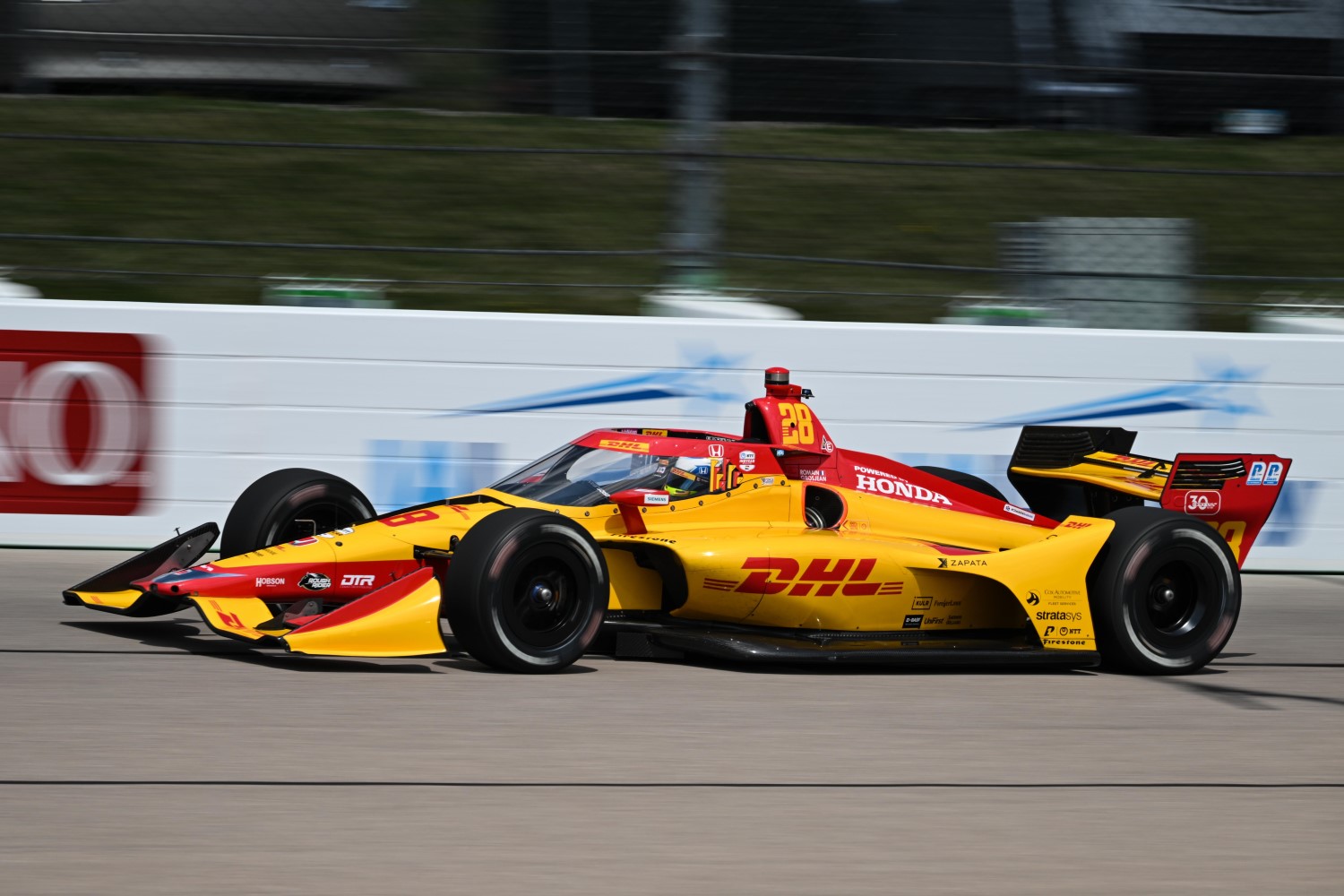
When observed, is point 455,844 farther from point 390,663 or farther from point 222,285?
point 222,285

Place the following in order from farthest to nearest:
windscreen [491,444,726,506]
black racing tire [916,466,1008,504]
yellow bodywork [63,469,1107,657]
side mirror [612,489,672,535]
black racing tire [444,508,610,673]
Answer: black racing tire [916,466,1008,504] → windscreen [491,444,726,506] → side mirror [612,489,672,535] → yellow bodywork [63,469,1107,657] → black racing tire [444,508,610,673]

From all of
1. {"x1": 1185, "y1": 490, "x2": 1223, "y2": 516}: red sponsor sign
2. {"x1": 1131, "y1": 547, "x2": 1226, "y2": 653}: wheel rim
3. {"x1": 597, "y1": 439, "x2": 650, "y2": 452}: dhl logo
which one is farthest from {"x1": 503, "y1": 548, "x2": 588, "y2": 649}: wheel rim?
{"x1": 1185, "y1": 490, "x2": 1223, "y2": 516}: red sponsor sign

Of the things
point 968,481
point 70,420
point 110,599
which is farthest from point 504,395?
point 110,599

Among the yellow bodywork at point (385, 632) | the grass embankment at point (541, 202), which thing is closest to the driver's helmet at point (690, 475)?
the yellow bodywork at point (385, 632)

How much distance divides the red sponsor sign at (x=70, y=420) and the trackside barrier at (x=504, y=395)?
10 mm

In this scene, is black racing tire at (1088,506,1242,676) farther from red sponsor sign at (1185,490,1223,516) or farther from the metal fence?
the metal fence

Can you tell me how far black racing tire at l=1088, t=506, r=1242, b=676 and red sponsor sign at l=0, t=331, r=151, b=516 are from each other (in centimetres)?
498

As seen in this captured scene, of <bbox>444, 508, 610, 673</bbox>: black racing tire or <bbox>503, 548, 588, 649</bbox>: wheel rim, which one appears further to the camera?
<bbox>503, 548, 588, 649</bbox>: wheel rim

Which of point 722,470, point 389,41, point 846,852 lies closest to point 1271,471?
point 722,470

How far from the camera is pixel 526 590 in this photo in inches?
231

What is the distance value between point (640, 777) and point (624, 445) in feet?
7.41

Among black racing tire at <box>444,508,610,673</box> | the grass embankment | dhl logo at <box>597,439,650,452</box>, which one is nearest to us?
black racing tire at <box>444,508,610,673</box>

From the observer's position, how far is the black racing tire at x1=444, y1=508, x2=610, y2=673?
5707 millimetres

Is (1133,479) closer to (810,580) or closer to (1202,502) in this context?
(1202,502)
